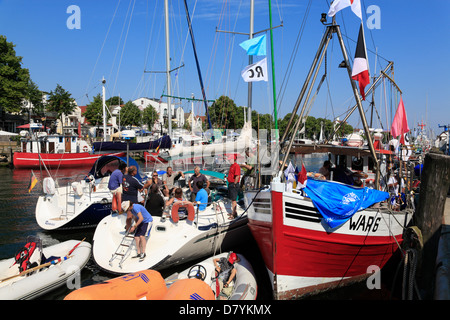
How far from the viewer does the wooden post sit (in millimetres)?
7805

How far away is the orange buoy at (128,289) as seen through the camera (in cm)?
577

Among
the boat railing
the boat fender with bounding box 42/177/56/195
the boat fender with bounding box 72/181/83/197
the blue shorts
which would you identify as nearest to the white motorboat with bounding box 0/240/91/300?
the blue shorts

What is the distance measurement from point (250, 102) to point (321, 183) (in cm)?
495

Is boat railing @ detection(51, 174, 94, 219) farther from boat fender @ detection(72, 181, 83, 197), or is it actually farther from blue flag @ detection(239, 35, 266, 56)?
blue flag @ detection(239, 35, 266, 56)

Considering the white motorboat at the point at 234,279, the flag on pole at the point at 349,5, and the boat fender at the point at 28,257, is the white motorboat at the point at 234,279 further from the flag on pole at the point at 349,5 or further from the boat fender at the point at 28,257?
the flag on pole at the point at 349,5

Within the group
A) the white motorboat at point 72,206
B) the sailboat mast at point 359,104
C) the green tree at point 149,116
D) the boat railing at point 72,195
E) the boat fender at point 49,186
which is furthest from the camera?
the green tree at point 149,116

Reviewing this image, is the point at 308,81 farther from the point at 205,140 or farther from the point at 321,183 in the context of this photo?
the point at 205,140

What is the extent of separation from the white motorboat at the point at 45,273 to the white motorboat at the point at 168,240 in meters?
0.71

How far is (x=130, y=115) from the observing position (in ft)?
235

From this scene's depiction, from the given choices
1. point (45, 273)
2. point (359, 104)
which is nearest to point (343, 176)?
point (359, 104)

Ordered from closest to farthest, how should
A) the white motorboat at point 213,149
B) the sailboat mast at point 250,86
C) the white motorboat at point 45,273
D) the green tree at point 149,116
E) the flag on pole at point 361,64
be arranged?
the white motorboat at point 45,273
the flag on pole at point 361,64
the sailboat mast at point 250,86
the white motorboat at point 213,149
the green tree at point 149,116

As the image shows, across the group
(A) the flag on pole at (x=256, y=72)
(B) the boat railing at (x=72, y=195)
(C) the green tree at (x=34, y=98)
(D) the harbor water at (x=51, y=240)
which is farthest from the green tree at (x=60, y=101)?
(A) the flag on pole at (x=256, y=72)
